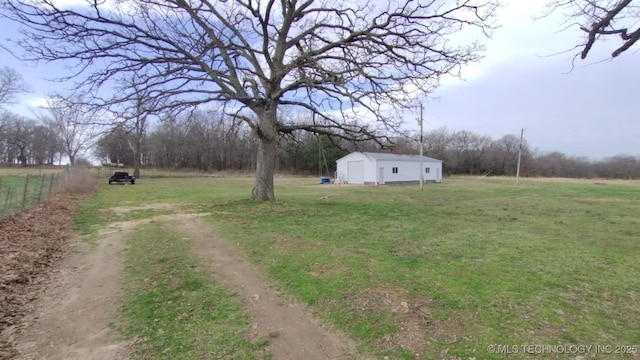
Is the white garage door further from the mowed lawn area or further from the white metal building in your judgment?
the mowed lawn area

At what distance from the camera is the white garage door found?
3919 centimetres

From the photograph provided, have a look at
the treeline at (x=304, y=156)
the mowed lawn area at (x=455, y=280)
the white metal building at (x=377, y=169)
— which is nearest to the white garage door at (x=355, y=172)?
the white metal building at (x=377, y=169)

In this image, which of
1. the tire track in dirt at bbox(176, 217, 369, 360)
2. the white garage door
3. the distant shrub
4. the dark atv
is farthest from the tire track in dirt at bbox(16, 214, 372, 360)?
the white garage door

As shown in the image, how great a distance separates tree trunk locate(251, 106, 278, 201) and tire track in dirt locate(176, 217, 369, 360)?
24.5 ft

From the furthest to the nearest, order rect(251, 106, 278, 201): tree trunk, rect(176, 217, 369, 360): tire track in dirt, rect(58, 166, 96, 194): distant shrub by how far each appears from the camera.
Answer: rect(58, 166, 96, 194): distant shrub < rect(251, 106, 278, 201): tree trunk < rect(176, 217, 369, 360): tire track in dirt

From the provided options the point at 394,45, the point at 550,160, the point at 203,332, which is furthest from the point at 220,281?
the point at 550,160

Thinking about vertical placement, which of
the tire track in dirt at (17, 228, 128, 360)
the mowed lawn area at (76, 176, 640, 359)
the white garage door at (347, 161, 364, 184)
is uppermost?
the white garage door at (347, 161, 364, 184)

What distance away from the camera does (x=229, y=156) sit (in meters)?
64.2

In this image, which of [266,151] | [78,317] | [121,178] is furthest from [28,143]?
[78,317]

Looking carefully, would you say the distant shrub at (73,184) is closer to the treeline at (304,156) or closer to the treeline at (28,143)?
the treeline at (304,156)

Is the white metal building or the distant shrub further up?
the white metal building

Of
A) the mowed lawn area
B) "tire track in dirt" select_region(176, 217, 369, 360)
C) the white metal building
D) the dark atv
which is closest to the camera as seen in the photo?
"tire track in dirt" select_region(176, 217, 369, 360)

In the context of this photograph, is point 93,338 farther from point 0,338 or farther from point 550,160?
point 550,160

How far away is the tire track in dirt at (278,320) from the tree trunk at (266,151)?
24.5ft
